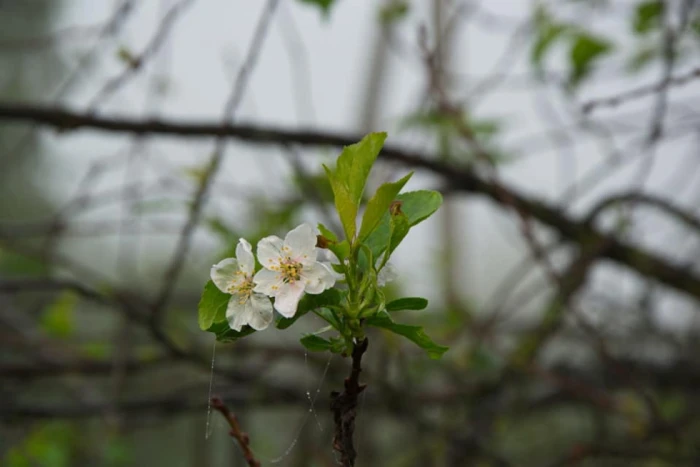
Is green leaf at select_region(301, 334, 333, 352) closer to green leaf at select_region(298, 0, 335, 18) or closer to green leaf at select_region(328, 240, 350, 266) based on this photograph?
green leaf at select_region(328, 240, 350, 266)

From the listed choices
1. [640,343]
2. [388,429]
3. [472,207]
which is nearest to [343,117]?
[472,207]

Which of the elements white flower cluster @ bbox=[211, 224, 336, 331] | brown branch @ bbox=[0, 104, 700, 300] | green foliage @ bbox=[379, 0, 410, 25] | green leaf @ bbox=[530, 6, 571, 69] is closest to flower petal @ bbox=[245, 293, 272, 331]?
white flower cluster @ bbox=[211, 224, 336, 331]

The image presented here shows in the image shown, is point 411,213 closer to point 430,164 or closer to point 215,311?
point 215,311

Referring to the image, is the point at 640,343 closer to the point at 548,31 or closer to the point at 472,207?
the point at 548,31

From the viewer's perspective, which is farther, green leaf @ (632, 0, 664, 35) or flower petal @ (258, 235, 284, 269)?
green leaf @ (632, 0, 664, 35)

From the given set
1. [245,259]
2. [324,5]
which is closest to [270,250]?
[245,259]

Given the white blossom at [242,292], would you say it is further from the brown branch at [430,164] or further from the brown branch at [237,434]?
the brown branch at [430,164]
